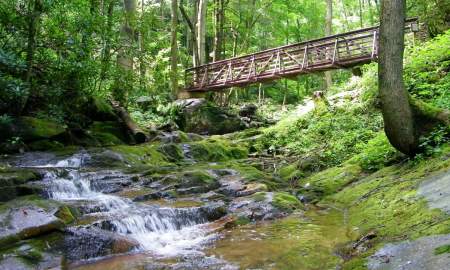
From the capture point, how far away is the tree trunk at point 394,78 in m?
6.09

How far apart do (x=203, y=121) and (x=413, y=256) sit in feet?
49.7

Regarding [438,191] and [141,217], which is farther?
[141,217]

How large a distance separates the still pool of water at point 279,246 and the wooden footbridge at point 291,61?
9427mm

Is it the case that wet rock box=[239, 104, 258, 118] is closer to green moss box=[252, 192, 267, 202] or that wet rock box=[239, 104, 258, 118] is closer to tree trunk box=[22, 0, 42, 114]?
tree trunk box=[22, 0, 42, 114]

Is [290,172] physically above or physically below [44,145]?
below

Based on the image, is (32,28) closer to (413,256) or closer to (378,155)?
(378,155)

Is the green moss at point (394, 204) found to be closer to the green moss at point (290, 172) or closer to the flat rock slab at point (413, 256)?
the flat rock slab at point (413, 256)

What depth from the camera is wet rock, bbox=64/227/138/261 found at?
16.2 feet

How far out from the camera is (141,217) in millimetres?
6137

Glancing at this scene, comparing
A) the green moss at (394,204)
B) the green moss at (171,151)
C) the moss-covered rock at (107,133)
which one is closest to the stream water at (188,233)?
the green moss at (394,204)

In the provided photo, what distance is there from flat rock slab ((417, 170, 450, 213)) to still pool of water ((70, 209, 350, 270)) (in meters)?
1.05

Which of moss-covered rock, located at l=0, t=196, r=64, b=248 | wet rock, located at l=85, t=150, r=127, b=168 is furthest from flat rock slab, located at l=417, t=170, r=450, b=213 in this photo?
wet rock, located at l=85, t=150, r=127, b=168

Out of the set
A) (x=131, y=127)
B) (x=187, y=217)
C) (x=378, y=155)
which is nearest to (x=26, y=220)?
(x=187, y=217)

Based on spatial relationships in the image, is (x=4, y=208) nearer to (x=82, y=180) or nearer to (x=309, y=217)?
(x=82, y=180)
